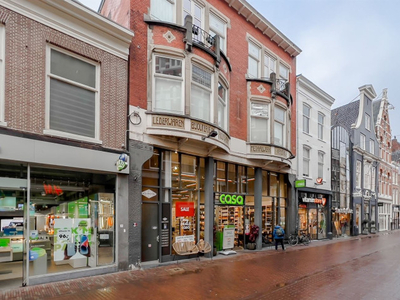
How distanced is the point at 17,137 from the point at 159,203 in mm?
5437

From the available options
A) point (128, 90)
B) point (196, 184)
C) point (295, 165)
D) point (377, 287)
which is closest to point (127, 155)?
point (128, 90)

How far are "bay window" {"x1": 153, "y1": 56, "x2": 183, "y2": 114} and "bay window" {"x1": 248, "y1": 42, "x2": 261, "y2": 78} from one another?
618cm

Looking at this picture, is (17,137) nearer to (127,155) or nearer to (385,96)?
(127,155)

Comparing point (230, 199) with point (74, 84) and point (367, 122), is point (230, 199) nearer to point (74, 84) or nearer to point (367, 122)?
point (74, 84)

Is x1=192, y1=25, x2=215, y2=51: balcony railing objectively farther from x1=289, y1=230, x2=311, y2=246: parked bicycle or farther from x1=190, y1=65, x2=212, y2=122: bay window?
x1=289, y1=230, x2=311, y2=246: parked bicycle

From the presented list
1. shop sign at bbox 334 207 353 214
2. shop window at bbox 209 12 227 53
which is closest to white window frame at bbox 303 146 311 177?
shop sign at bbox 334 207 353 214

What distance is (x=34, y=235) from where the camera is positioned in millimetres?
8336

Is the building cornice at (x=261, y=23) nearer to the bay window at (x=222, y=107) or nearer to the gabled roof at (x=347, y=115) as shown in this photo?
the bay window at (x=222, y=107)

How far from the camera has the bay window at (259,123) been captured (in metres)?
16.2

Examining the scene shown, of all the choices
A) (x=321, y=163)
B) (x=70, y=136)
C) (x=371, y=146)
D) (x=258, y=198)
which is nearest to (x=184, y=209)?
(x=258, y=198)

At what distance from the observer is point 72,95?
9.35 m

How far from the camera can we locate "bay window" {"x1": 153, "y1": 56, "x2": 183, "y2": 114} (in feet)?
37.1

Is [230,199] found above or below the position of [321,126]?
below

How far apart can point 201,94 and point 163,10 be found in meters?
3.67
